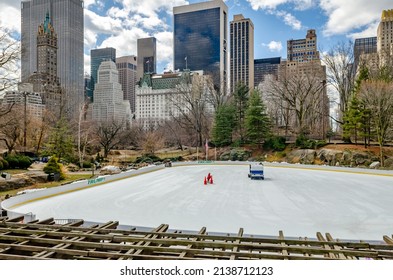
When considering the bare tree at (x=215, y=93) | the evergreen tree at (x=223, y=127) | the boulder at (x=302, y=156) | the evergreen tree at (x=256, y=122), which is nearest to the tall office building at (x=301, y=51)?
the bare tree at (x=215, y=93)

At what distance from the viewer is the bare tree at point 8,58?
15016 millimetres

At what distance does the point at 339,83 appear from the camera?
28.7 metres

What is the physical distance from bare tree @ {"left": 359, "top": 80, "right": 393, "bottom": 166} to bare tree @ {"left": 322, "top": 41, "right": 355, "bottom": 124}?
681cm

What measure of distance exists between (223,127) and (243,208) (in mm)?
25953

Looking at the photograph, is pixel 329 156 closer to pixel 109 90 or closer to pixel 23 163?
pixel 23 163

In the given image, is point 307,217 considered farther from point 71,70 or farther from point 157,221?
point 71,70

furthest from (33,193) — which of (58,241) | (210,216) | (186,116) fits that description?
(186,116)

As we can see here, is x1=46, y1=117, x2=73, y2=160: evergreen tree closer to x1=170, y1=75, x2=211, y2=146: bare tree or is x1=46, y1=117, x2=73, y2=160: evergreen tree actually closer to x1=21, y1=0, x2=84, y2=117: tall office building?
x1=21, y1=0, x2=84, y2=117: tall office building

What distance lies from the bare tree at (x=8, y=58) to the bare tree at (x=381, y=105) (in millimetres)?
22820

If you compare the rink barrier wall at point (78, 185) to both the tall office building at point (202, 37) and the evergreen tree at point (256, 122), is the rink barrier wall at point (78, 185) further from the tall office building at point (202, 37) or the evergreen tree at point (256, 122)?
the tall office building at point (202, 37)

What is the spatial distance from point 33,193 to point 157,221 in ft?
16.3

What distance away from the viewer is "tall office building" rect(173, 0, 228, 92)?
218ft

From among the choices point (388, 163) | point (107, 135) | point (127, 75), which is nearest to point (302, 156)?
point (388, 163)

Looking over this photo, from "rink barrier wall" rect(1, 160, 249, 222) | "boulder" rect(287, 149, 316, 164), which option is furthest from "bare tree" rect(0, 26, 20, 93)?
"boulder" rect(287, 149, 316, 164)
